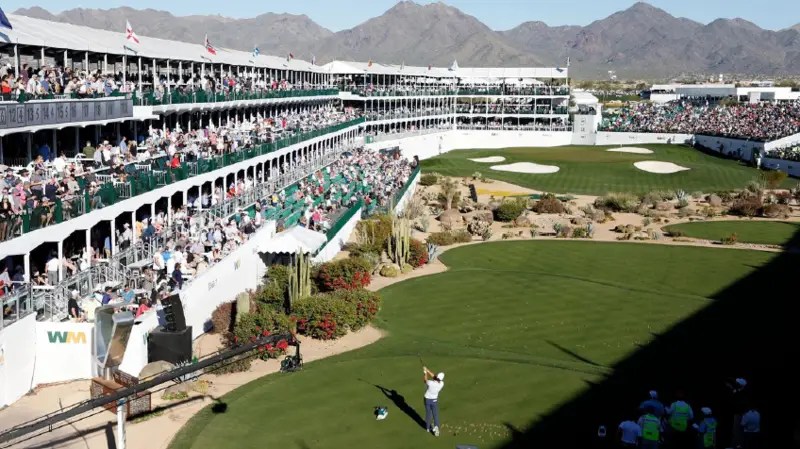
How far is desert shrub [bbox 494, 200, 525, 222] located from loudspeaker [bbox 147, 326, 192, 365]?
30.2 metres

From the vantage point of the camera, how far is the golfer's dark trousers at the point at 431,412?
17.9 meters

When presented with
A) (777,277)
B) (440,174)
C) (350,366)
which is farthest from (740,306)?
(440,174)

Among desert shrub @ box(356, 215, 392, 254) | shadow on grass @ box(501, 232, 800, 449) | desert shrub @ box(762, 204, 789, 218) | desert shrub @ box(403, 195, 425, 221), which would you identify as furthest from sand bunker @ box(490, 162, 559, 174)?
shadow on grass @ box(501, 232, 800, 449)

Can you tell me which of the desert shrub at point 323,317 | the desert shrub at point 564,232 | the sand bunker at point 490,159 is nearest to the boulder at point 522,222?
the desert shrub at point 564,232

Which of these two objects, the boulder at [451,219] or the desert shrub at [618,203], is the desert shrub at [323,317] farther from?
the desert shrub at [618,203]

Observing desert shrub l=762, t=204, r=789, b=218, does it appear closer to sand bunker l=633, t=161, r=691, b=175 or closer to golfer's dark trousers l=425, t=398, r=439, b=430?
sand bunker l=633, t=161, r=691, b=175

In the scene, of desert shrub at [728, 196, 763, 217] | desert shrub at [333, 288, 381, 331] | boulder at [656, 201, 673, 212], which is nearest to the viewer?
desert shrub at [333, 288, 381, 331]

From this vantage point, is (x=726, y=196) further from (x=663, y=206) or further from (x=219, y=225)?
(x=219, y=225)

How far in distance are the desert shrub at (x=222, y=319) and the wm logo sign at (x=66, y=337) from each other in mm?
5552

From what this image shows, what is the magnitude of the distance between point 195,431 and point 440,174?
55829mm

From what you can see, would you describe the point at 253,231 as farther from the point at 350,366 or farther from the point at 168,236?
the point at 350,366

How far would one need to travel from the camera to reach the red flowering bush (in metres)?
36.3

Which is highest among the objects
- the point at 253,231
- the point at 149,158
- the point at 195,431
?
the point at 149,158

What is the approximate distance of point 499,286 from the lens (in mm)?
31922
